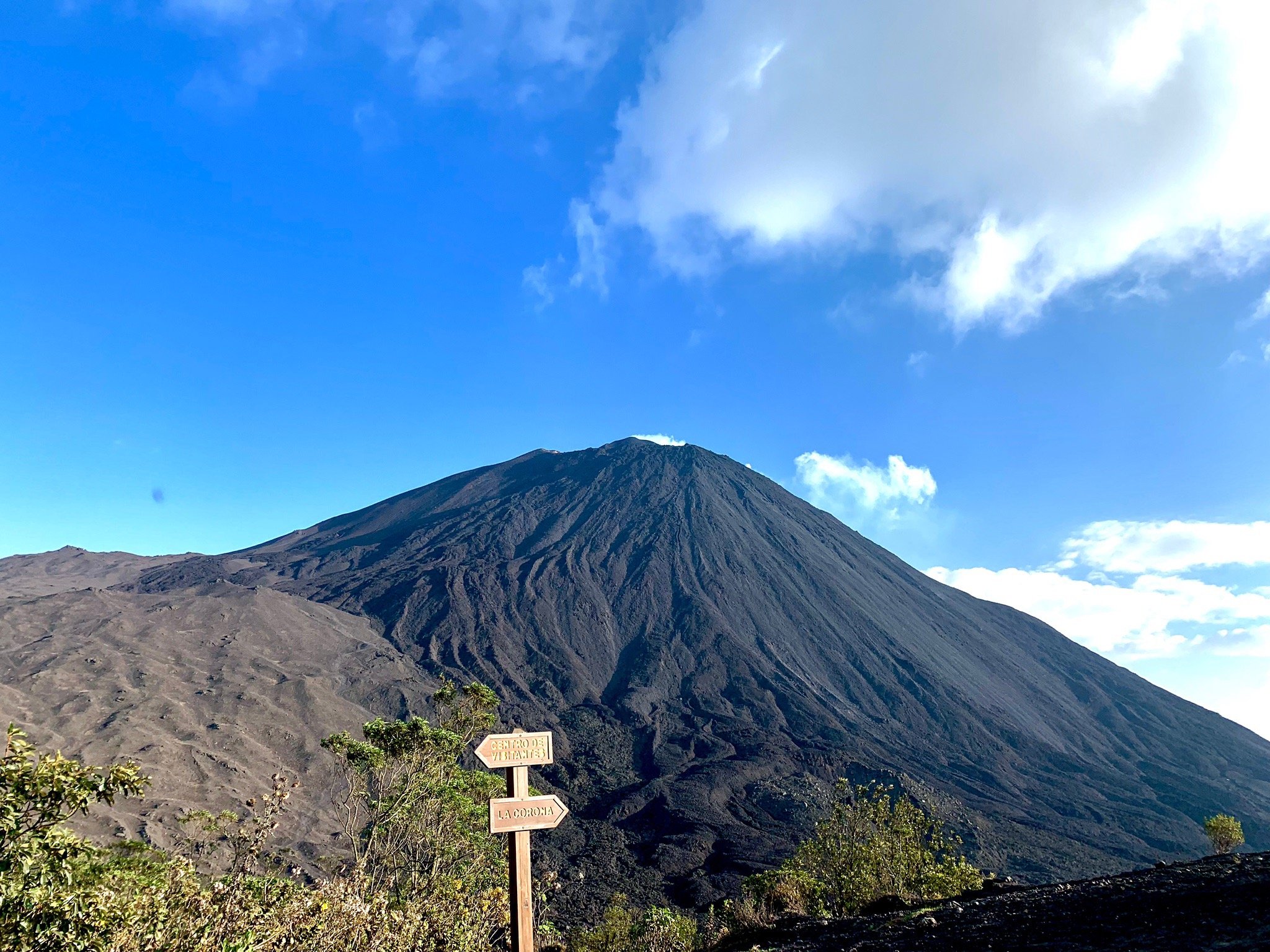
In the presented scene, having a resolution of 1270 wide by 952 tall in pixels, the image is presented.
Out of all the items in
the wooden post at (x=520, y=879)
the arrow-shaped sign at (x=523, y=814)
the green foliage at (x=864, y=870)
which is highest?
the arrow-shaped sign at (x=523, y=814)

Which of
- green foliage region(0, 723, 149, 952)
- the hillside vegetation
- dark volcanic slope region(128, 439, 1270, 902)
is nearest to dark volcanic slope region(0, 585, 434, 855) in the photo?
dark volcanic slope region(128, 439, 1270, 902)

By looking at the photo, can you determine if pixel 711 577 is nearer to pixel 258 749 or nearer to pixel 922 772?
pixel 922 772

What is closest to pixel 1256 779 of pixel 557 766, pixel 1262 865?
pixel 557 766

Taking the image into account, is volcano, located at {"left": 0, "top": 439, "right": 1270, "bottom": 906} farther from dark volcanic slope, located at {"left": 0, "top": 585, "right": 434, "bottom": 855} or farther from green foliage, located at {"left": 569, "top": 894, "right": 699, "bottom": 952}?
green foliage, located at {"left": 569, "top": 894, "right": 699, "bottom": 952}

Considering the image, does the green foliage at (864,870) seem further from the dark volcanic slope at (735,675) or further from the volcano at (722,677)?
the volcano at (722,677)

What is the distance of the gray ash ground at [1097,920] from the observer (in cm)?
668

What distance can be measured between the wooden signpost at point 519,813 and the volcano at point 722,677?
31257 mm

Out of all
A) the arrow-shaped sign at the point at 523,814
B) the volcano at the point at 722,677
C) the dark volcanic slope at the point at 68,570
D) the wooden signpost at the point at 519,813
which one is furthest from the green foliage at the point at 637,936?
the dark volcanic slope at the point at 68,570

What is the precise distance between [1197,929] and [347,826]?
640 inches

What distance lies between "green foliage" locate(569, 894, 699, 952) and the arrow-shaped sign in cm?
831

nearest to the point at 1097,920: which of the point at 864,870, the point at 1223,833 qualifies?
the point at 864,870

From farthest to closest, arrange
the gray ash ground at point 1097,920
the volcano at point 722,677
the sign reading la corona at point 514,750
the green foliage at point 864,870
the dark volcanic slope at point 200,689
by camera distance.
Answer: the volcano at point 722,677 < the dark volcanic slope at point 200,689 < the green foliage at point 864,870 < the gray ash ground at point 1097,920 < the sign reading la corona at point 514,750

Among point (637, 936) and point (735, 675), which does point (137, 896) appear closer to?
point (637, 936)

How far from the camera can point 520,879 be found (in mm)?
6285
